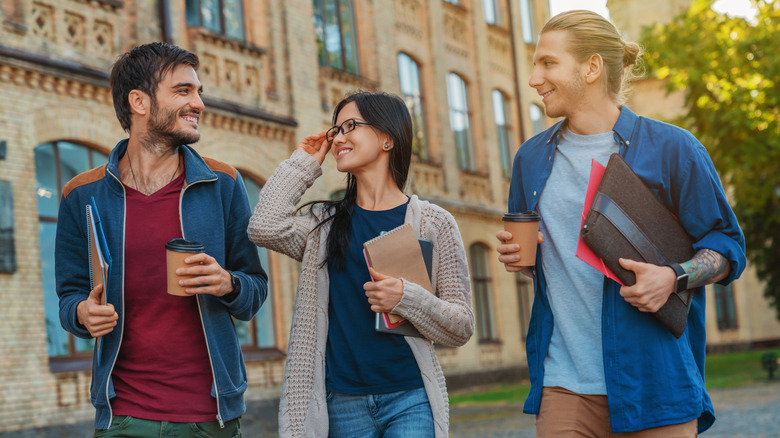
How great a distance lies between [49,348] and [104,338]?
8.21m

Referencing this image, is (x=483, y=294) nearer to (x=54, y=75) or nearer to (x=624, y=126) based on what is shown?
(x=54, y=75)

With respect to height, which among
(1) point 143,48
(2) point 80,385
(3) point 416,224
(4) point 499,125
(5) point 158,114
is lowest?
(2) point 80,385

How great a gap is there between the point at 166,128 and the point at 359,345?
1.20 meters

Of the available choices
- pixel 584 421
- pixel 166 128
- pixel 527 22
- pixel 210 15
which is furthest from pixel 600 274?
pixel 527 22

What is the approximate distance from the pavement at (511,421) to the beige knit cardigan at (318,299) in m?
7.74

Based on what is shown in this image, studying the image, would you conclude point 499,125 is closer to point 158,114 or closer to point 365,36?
point 365,36

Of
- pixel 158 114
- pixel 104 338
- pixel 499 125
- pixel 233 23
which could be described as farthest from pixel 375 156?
pixel 499 125

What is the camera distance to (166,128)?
151 inches

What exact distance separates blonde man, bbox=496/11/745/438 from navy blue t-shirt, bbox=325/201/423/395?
0.51 metres

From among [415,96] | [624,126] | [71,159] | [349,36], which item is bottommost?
[624,126]

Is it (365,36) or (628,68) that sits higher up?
(365,36)

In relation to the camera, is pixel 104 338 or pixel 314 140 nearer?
pixel 104 338

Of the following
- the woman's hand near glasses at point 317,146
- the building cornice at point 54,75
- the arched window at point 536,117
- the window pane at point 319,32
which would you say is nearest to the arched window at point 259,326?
the building cornice at point 54,75

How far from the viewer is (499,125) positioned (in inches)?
999
